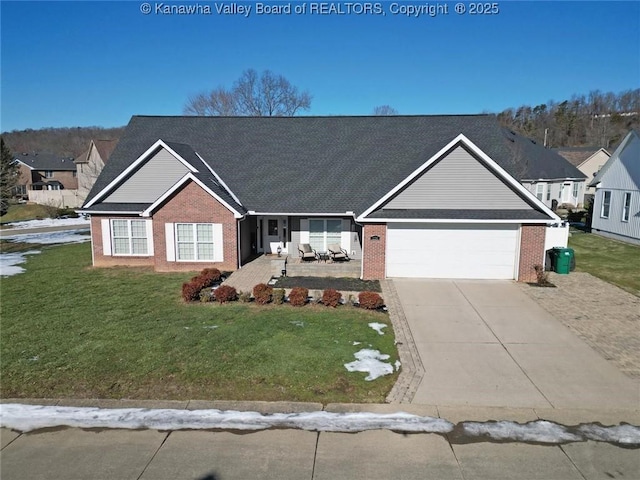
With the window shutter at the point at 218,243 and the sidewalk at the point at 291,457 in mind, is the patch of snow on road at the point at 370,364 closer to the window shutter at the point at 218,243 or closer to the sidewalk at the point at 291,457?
the sidewalk at the point at 291,457

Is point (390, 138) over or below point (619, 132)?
below

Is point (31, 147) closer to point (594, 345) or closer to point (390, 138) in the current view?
point (390, 138)

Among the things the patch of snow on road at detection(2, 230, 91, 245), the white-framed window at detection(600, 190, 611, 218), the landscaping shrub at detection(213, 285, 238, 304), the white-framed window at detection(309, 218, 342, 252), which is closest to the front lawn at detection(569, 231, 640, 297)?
the white-framed window at detection(600, 190, 611, 218)

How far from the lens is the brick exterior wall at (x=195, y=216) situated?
1898 cm

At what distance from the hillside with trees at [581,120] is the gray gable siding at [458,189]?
75.3m

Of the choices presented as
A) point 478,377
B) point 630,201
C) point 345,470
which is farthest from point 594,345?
point 630,201

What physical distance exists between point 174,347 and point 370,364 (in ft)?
16.0

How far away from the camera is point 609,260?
71.8ft

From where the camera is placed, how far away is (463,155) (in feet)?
57.4

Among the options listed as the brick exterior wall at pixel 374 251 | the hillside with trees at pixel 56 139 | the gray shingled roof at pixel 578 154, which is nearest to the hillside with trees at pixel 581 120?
the gray shingled roof at pixel 578 154

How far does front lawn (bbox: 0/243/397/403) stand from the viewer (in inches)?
356

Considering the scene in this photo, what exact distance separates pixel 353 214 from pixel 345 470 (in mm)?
13496

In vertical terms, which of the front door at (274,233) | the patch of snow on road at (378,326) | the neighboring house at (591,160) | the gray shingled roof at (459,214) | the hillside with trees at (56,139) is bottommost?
the patch of snow on road at (378,326)

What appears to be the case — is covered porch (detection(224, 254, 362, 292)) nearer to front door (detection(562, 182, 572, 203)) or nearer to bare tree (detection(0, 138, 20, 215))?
front door (detection(562, 182, 572, 203))
